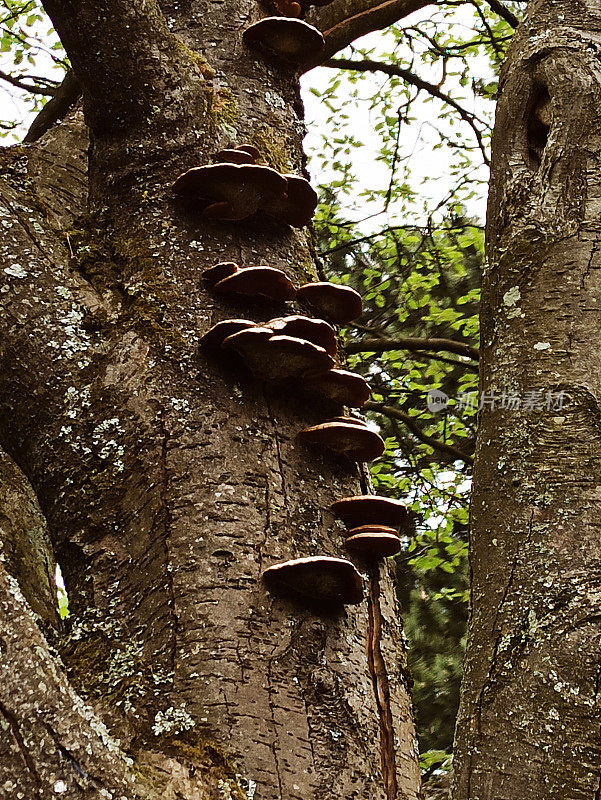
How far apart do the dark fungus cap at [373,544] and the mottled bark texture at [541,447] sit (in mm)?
248

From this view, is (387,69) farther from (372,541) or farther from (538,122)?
(372,541)

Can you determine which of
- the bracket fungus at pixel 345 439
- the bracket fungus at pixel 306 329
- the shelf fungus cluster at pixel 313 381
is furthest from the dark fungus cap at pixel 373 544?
the bracket fungus at pixel 306 329

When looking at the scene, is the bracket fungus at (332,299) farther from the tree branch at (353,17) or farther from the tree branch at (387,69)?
the tree branch at (387,69)

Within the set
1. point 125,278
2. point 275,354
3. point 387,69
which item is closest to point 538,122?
point 275,354

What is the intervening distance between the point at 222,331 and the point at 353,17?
3243mm

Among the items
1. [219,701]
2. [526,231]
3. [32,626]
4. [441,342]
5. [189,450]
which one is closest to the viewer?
[32,626]

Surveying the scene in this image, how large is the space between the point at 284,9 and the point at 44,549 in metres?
2.25

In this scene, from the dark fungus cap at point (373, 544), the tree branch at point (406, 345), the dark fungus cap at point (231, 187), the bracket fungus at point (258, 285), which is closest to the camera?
the dark fungus cap at point (373, 544)

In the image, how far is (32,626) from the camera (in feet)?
4.15

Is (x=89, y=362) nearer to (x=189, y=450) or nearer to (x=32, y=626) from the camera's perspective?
(x=189, y=450)

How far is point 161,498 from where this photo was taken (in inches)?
77.8

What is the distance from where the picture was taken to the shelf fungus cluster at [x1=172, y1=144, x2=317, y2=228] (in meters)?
2.39

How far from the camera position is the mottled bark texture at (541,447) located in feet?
5.90

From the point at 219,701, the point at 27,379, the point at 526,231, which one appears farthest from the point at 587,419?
the point at 27,379
